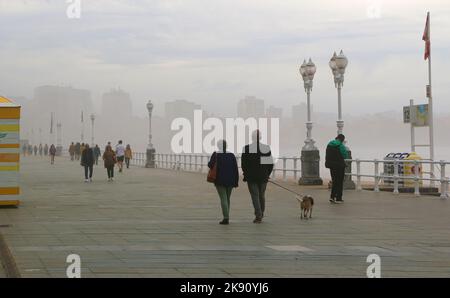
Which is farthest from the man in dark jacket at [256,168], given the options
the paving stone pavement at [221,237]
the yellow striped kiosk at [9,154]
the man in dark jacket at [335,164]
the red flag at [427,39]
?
the red flag at [427,39]

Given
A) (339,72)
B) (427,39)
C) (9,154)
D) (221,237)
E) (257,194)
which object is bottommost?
(221,237)

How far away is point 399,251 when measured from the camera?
10.7 metres

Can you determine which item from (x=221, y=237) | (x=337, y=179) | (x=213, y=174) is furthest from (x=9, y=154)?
(x=337, y=179)

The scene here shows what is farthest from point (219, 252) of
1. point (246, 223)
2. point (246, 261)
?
point (246, 223)

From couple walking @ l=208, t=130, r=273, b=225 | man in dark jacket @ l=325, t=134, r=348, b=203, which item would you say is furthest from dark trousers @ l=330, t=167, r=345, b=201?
couple walking @ l=208, t=130, r=273, b=225

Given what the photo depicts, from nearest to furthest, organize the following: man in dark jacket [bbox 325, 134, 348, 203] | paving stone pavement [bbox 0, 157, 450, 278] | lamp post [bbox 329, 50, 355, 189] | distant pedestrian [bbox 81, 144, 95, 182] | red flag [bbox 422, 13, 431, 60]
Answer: paving stone pavement [bbox 0, 157, 450, 278] < man in dark jacket [bbox 325, 134, 348, 203] < lamp post [bbox 329, 50, 355, 189] < distant pedestrian [bbox 81, 144, 95, 182] < red flag [bbox 422, 13, 431, 60]

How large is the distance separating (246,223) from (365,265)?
5.58m

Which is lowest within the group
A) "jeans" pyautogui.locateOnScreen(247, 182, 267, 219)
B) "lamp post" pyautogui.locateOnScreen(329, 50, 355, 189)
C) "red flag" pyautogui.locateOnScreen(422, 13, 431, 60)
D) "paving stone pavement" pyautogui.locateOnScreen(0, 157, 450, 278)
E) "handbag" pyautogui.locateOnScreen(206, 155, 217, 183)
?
"paving stone pavement" pyautogui.locateOnScreen(0, 157, 450, 278)

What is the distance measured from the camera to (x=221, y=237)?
12.2 meters

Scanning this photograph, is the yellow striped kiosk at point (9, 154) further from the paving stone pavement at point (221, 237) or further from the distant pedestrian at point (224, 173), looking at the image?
the distant pedestrian at point (224, 173)

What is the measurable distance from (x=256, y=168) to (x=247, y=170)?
0.18m

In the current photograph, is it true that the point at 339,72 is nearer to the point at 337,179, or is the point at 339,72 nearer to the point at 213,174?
the point at 337,179

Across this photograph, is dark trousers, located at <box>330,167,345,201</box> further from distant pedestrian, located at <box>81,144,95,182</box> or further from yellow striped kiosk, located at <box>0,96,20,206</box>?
distant pedestrian, located at <box>81,144,95,182</box>

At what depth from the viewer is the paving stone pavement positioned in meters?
8.91
